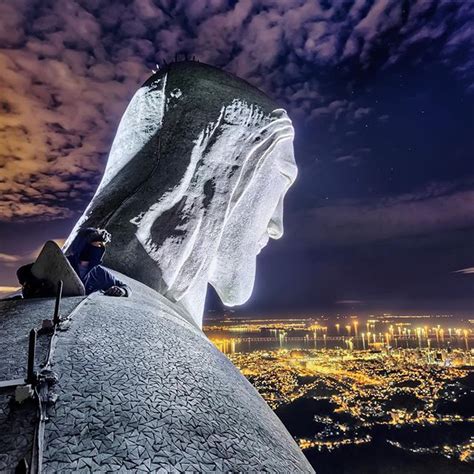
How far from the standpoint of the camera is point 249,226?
535 centimetres

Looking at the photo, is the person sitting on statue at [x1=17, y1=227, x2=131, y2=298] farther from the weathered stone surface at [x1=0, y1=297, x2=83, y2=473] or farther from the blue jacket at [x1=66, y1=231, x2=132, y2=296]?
the weathered stone surface at [x1=0, y1=297, x2=83, y2=473]

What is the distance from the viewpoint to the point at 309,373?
2677cm

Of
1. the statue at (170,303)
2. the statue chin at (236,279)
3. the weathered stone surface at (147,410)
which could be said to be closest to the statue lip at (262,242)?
the statue at (170,303)

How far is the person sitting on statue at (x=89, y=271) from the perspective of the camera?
2.70 meters

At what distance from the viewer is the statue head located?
4305 millimetres

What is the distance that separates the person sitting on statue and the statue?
16cm

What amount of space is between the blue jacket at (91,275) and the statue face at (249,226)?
221 centimetres

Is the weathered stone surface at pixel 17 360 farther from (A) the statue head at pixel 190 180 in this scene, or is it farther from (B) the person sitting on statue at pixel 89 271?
(A) the statue head at pixel 190 180

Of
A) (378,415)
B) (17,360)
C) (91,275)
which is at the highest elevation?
(91,275)

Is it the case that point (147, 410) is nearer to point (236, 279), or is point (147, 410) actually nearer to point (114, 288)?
point (114, 288)

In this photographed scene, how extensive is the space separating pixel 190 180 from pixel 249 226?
118 cm

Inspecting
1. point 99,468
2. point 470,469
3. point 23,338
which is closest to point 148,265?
point 23,338

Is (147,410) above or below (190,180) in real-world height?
below

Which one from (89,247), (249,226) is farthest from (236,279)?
(89,247)
